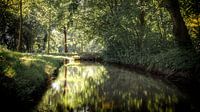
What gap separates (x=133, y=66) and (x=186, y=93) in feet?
62.6

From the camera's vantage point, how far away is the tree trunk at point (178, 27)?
68.1 feet

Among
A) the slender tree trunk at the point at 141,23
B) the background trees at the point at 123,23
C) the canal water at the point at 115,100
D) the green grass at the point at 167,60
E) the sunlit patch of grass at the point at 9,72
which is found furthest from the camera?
the slender tree trunk at the point at 141,23

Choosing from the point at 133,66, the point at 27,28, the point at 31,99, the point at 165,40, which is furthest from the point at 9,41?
the point at 31,99

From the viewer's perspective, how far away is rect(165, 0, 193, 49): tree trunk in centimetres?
2075

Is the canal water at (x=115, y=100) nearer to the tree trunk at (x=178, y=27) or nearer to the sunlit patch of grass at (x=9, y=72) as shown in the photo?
the sunlit patch of grass at (x=9, y=72)

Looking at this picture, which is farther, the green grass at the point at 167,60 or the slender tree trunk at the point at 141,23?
the slender tree trunk at the point at 141,23

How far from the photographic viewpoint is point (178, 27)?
69.7 ft

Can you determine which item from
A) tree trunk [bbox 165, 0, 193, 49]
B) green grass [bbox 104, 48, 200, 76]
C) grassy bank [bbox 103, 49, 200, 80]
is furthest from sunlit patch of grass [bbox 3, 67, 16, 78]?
tree trunk [bbox 165, 0, 193, 49]

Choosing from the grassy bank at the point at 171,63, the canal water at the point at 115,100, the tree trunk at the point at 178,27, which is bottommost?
the canal water at the point at 115,100

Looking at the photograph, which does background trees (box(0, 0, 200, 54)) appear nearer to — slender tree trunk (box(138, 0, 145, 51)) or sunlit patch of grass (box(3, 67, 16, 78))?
slender tree trunk (box(138, 0, 145, 51))

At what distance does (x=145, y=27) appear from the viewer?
33250mm

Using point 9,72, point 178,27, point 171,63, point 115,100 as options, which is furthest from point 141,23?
point 9,72

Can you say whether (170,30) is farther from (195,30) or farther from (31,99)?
(31,99)

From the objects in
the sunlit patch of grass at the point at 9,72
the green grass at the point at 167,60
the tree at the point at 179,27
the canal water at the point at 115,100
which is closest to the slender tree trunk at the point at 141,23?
the green grass at the point at 167,60
